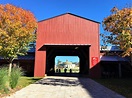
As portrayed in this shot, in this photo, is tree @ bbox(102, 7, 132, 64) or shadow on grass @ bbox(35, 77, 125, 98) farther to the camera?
tree @ bbox(102, 7, 132, 64)

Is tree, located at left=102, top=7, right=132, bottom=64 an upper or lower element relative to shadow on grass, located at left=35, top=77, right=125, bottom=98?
upper

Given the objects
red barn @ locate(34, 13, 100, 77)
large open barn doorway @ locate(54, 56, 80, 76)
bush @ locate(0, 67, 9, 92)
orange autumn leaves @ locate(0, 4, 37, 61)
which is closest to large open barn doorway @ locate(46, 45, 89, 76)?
red barn @ locate(34, 13, 100, 77)

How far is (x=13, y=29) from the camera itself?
15734 millimetres

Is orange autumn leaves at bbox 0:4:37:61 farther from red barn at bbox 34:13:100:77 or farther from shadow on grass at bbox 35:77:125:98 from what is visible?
red barn at bbox 34:13:100:77

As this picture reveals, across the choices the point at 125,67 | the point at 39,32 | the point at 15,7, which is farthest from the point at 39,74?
the point at 125,67

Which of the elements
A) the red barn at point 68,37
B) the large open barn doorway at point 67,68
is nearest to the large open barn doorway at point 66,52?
the red barn at point 68,37

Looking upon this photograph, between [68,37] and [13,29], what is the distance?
8.19 meters

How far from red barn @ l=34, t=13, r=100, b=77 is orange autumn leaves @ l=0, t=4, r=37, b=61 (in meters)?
5.31

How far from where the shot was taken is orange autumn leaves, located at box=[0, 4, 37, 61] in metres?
15.8

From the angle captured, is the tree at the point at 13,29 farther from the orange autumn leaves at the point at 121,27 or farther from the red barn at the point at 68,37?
the orange autumn leaves at the point at 121,27

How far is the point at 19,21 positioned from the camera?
1589 centimetres

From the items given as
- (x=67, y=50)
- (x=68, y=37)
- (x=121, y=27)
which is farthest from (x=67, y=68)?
(x=121, y=27)

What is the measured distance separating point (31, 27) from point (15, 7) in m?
2.32

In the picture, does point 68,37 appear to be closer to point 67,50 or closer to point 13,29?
point 67,50
